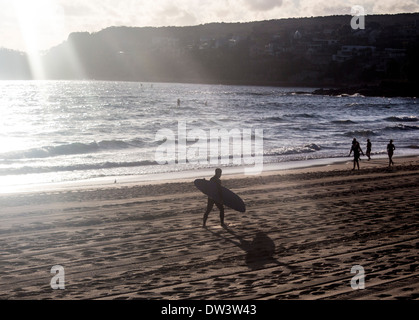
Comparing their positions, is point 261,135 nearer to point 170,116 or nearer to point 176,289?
point 170,116

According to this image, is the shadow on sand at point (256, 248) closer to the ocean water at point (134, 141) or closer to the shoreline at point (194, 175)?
the shoreline at point (194, 175)

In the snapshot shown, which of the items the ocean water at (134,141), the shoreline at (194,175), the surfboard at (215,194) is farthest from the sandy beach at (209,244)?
the ocean water at (134,141)

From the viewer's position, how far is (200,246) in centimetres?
1027

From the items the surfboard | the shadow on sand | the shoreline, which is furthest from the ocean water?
the shadow on sand

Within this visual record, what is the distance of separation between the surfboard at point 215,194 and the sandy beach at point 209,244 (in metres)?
0.37

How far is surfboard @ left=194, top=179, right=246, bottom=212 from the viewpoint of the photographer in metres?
12.1

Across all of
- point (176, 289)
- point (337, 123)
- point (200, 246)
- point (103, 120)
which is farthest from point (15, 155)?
point (337, 123)

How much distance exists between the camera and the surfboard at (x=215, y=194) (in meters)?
12.1

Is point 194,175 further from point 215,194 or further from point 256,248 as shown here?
point 256,248

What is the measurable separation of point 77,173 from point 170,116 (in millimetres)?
40665

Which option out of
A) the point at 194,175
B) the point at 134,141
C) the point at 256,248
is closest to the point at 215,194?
the point at 256,248

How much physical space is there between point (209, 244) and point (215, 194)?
5.97 feet

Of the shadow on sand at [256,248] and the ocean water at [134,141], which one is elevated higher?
the ocean water at [134,141]

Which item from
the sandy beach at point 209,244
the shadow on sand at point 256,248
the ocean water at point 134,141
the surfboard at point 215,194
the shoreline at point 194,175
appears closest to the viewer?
the sandy beach at point 209,244
